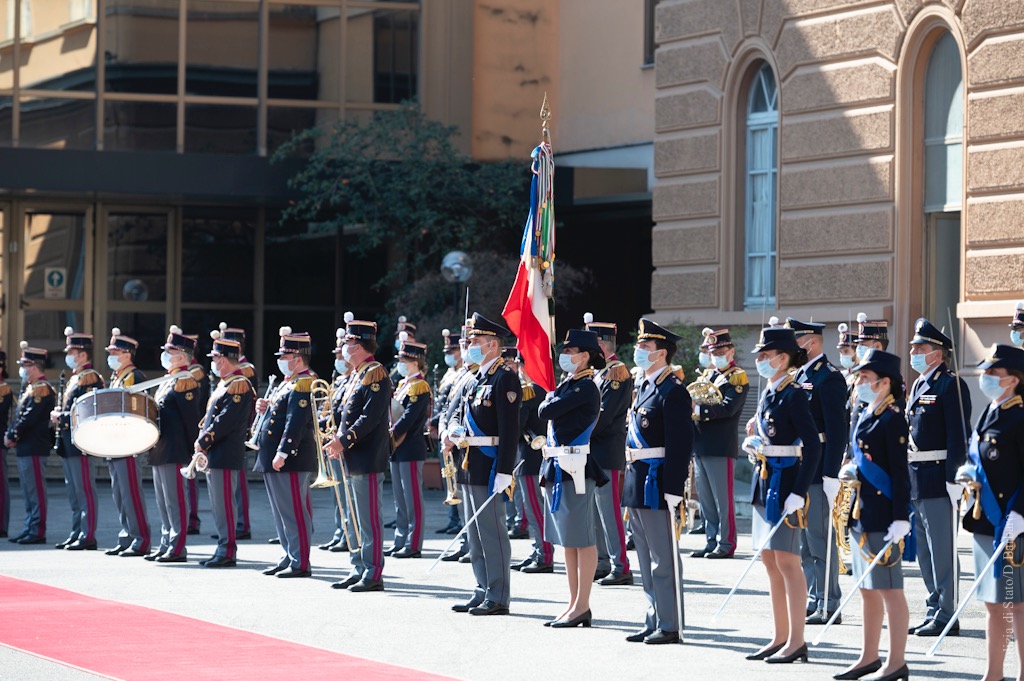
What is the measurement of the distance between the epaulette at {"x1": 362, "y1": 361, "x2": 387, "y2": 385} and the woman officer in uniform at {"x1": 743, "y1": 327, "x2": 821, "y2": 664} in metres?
4.01

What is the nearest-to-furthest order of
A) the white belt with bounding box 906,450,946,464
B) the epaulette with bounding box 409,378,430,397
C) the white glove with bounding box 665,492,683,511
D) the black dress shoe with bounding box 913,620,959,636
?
1. the white glove with bounding box 665,492,683,511
2. the black dress shoe with bounding box 913,620,959,636
3. the white belt with bounding box 906,450,946,464
4. the epaulette with bounding box 409,378,430,397

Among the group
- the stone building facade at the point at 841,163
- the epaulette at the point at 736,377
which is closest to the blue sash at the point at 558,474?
the epaulette at the point at 736,377

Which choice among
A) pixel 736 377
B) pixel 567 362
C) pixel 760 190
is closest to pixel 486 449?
pixel 567 362

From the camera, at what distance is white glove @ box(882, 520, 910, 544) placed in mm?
9398

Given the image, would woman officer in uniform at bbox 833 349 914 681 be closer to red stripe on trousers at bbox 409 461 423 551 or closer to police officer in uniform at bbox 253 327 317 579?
police officer in uniform at bbox 253 327 317 579

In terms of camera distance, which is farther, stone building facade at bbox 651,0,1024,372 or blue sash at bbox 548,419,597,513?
stone building facade at bbox 651,0,1024,372

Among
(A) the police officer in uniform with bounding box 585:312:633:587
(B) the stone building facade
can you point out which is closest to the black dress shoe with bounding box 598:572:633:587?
(A) the police officer in uniform with bounding box 585:312:633:587

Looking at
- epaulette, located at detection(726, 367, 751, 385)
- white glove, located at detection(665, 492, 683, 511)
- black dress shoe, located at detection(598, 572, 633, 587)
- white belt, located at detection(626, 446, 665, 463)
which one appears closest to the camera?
white glove, located at detection(665, 492, 683, 511)

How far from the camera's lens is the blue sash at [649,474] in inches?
424

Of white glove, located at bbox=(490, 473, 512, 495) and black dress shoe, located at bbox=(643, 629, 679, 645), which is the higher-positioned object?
white glove, located at bbox=(490, 473, 512, 495)

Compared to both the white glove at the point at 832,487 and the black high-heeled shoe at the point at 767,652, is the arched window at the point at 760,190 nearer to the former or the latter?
the white glove at the point at 832,487

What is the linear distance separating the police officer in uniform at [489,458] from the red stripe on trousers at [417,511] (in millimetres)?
3604

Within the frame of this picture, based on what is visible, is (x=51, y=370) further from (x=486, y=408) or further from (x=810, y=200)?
(x=486, y=408)

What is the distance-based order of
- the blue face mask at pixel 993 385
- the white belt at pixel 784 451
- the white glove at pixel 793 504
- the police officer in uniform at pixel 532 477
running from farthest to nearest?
the police officer in uniform at pixel 532 477
the white belt at pixel 784 451
the white glove at pixel 793 504
the blue face mask at pixel 993 385
